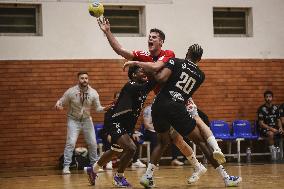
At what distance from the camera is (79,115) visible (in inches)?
653

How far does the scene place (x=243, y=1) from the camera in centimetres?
1994

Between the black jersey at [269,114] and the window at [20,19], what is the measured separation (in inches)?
270

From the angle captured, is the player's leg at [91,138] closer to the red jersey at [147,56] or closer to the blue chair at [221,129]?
the blue chair at [221,129]

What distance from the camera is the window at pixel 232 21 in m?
19.9

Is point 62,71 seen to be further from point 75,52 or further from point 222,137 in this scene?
point 222,137

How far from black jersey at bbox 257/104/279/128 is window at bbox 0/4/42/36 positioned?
685 centimetres

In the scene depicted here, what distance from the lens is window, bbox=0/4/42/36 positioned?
1780 centimetres

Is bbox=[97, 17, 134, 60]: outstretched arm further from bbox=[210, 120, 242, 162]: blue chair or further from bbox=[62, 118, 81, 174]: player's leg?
bbox=[210, 120, 242, 162]: blue chair

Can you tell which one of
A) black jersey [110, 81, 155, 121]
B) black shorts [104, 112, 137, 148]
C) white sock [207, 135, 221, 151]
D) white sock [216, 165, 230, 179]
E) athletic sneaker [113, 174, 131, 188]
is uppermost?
black jersey [110, 81, 155, 121]

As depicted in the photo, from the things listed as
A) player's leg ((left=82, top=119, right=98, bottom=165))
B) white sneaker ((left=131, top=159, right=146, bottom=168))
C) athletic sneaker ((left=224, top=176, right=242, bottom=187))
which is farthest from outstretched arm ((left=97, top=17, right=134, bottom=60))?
white sneaker ((left=131, top=159, right=146, bottom=168))

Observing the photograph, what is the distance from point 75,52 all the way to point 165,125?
861 centimetres

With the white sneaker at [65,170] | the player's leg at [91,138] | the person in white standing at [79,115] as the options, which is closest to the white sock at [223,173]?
the white sneaker at [65,170]

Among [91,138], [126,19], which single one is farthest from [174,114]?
[126,19]

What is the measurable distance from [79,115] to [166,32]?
4.14m
